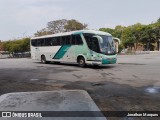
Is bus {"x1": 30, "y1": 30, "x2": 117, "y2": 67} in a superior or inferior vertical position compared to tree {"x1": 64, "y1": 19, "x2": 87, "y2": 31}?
inferior

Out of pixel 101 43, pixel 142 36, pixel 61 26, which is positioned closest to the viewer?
pixel 101 43

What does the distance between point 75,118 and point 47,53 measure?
72.1 feet

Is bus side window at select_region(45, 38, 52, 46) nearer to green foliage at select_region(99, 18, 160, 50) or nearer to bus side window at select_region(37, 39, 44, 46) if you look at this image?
bus side window at select_region(37, 39, 44, 46)

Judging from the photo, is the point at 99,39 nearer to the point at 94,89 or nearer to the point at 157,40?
the point at 94,89

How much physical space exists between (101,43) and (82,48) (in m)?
1.81

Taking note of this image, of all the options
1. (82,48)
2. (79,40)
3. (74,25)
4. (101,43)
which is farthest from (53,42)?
(74,25)

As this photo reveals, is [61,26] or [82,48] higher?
[61,26]

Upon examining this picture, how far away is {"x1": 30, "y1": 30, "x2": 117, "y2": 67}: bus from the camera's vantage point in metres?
21.1

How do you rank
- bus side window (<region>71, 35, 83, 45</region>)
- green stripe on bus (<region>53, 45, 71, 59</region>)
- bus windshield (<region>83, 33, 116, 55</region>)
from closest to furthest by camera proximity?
1. bus windshield (<region>83, 33, 116, 55</region>)
2. bus side window (<region>71, 35, 83, 45</region>)
3. green stripe on bus (<region>53, 45, 71, 59</region>)

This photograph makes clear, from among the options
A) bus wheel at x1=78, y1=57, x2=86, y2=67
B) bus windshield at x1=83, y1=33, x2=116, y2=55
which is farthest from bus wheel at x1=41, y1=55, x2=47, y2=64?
bus windshield at x1=83, y1=33, x2=116, y2=55

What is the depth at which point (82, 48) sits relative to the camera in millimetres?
22250

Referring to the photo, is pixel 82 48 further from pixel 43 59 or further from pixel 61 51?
pixel 43 59

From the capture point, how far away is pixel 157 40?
77.6 m

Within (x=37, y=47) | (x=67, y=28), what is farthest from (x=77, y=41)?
(x=67, y=28)
